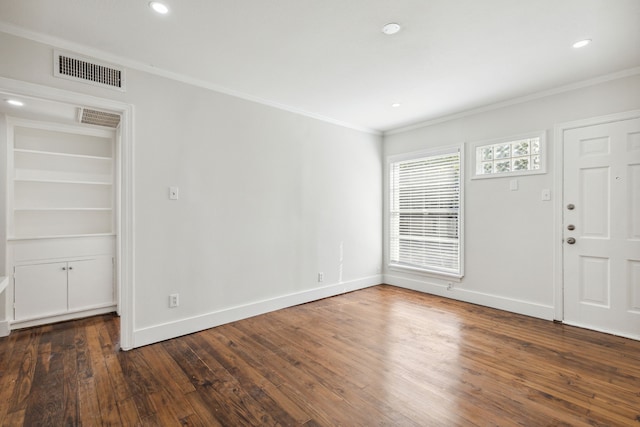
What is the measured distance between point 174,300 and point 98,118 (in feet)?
7.21

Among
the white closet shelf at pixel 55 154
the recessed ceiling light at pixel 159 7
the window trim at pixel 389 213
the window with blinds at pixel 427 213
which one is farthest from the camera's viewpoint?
the window with blinds at pixel 427 213

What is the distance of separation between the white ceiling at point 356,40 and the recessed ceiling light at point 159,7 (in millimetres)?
39

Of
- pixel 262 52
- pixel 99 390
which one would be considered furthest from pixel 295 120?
pixel 99 390

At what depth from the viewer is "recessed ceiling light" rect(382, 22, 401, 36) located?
2.30m

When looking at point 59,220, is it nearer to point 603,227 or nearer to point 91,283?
point 91,283

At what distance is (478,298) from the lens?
4121 mm

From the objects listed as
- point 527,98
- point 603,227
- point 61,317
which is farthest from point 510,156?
point 61,317

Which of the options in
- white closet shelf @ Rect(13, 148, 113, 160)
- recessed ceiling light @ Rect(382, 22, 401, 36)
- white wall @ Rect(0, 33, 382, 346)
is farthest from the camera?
white closet shelf @ Rect(13, 148, 113, 160)

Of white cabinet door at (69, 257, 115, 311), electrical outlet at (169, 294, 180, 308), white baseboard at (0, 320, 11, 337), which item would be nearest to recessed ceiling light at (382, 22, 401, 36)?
electrical outlet at (169, 294, 180, 308)

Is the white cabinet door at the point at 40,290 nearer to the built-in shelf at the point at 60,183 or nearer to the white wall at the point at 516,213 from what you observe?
the built-in shelf at the point at 60,183

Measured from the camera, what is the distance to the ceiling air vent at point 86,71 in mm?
2501

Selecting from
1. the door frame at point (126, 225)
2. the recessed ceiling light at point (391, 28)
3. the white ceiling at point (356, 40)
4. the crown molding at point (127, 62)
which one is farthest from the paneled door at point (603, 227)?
the door frame at point (126, 225)

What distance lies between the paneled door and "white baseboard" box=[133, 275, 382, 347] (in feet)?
9.22

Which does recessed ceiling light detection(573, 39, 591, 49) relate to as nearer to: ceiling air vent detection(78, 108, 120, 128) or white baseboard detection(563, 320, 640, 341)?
white baseboard detection(563, 320, 640, 341)
